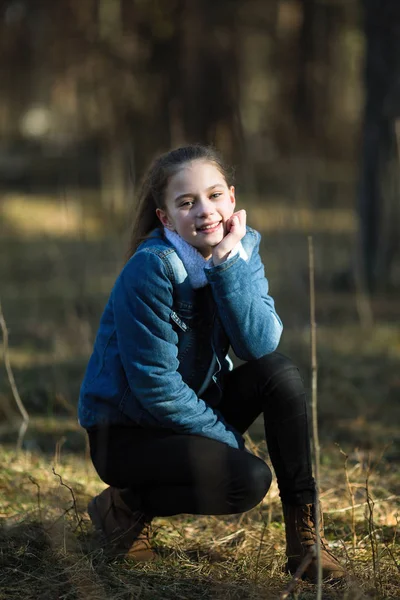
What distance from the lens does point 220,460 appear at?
248cm

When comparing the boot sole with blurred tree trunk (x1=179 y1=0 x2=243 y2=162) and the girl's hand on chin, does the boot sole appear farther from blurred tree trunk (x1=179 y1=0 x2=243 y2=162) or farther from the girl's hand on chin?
blurred tree trunk (x1=179 y1=0 x2=243 y2=162)

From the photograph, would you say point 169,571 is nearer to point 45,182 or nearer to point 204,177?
point 204,177

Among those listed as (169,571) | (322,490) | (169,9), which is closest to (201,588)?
(169,571)

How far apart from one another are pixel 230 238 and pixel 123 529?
0.90 meters

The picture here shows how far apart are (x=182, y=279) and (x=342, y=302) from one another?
488 centimetres

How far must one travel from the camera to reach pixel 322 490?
3443 millimetres

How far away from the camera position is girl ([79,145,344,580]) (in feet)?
8.09

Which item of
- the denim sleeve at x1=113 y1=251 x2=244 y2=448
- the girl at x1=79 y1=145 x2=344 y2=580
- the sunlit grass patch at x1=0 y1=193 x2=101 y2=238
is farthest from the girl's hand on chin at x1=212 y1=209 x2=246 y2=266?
the sunlit grass patch at x1=0 y1=193 x2=101 y2=238

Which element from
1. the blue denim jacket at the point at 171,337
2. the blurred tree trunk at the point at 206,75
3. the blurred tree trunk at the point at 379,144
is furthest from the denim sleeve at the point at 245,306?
the blurred tree trunk at the point at 206,75

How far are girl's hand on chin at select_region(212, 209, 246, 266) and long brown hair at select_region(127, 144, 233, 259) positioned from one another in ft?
0.49

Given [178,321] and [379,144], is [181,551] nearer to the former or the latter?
[178,321]

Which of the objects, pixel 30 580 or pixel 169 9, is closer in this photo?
pixel 30 580

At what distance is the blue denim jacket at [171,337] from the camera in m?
2.46

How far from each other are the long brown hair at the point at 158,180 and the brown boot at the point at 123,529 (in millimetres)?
713
